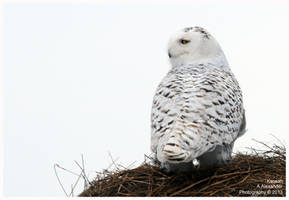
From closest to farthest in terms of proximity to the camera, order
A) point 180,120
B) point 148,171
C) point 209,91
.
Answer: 1. point 180,120
2. point 209,91
3. point 148,171

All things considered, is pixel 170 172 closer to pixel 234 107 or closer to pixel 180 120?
pixel 180 120

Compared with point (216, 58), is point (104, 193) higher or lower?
lower

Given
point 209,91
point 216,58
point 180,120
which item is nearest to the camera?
point 180,120

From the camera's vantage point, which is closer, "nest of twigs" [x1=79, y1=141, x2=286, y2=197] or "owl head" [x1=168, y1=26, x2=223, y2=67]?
"nest of twigs" [x1=79, y1=141, x2=286, y2=197]

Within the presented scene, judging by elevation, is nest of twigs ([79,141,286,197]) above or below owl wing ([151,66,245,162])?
below

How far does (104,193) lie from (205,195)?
0.73 meters

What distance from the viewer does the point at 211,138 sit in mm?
2705

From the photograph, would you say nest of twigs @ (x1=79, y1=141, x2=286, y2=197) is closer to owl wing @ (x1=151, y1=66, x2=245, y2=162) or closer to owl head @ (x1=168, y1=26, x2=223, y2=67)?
owl wing @ (x1=151, y1=66, x2=245, y2=162)

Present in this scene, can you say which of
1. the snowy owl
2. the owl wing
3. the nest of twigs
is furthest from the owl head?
the nest of twigs

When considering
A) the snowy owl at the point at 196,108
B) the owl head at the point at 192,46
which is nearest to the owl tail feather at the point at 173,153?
the snowy owl at the point at 196,108

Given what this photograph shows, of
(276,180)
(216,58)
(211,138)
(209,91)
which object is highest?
(216,58)

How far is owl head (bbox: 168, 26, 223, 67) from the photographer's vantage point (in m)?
3.53

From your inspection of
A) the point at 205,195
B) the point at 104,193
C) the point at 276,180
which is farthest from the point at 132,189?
the point at 276,180

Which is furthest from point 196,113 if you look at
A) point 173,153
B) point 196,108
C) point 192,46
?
point 192,46
